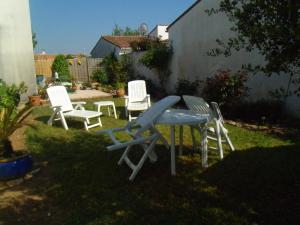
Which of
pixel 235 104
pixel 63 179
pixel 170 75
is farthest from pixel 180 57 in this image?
pixel 63 179

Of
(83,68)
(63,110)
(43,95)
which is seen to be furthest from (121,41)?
(63,110)

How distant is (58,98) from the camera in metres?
7.91

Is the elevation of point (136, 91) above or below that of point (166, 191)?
above

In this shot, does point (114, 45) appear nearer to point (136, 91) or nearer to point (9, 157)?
point (136, 91)

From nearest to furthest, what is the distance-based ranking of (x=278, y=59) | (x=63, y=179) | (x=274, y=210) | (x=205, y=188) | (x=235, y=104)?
(x=278, y=59) → (x=274, y=210) → (x=205, y=188) → (x=63, y=179) → (x=235, y=104)

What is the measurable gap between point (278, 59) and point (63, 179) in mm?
3296

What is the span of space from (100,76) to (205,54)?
9.87 m

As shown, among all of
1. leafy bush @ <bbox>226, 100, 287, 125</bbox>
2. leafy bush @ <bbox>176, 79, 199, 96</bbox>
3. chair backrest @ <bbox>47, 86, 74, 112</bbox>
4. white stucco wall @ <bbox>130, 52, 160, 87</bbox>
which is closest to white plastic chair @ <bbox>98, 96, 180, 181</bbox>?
chair backrest @ <bbox>47, 86, 74, 112</bbox>

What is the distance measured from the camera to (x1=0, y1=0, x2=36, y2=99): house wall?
10844mm

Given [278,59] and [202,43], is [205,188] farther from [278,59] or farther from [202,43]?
[202,43]

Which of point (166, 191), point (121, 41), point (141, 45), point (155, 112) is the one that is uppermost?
point (121, 41)

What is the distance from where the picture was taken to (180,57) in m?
12.4

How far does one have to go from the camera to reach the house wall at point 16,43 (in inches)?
427

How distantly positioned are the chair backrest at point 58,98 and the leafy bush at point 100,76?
35.0ft
